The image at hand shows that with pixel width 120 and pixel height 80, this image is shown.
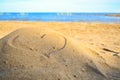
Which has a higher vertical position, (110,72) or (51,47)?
(51,47)

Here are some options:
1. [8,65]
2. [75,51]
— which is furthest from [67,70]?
[8,65]

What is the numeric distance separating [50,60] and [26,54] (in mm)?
528

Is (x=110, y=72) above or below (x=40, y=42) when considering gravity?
below

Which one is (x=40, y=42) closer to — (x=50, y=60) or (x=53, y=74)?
(x=50, y=60)

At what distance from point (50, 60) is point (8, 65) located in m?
0.86

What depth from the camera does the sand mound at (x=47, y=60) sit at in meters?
5.98

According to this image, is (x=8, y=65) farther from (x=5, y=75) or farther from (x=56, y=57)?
(x=56, y=57)

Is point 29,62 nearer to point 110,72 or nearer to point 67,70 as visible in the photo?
point 67,70

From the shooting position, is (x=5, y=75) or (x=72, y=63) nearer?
(x=5, y=75)

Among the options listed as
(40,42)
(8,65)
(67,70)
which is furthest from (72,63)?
(8,65)

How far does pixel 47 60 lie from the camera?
20.5ft

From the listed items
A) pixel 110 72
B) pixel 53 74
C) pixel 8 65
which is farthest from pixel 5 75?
pixel 110 72

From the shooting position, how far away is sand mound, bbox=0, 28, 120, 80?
19.6 feet

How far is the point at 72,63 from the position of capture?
20.9 ft
